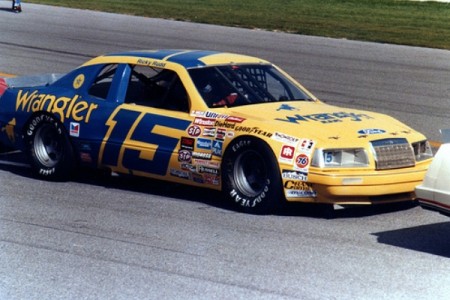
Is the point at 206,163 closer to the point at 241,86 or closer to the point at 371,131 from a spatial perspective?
the point at 241,86

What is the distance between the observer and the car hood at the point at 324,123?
8.57m

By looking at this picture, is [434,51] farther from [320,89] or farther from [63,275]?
[63,275]

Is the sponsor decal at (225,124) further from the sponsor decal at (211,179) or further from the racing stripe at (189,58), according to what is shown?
the racing stripe at (189,58)

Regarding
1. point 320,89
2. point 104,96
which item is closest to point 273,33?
point 320,89

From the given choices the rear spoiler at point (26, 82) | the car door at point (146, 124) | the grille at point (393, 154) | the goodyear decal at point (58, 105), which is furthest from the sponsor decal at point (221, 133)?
the rear spoiler at point (26, 82)

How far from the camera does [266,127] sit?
8.71m

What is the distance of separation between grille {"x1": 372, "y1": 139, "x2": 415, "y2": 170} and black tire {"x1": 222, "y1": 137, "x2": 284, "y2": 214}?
872 millimetres

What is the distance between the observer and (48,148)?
33.8 ft

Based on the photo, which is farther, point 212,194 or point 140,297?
point 212,194

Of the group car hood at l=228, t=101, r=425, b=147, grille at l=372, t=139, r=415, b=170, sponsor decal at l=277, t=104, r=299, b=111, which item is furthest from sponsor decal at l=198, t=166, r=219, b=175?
grille at l=372, t=139, r=415, b=170

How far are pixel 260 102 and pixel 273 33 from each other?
53.1ft

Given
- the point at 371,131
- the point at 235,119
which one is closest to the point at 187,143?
the point at 235,119

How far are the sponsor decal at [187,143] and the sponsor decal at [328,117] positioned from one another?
841 mm

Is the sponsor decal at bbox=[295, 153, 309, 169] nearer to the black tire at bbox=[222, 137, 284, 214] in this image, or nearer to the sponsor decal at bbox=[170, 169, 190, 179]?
the black tire at bbox=[222, 137, 284, 214]
